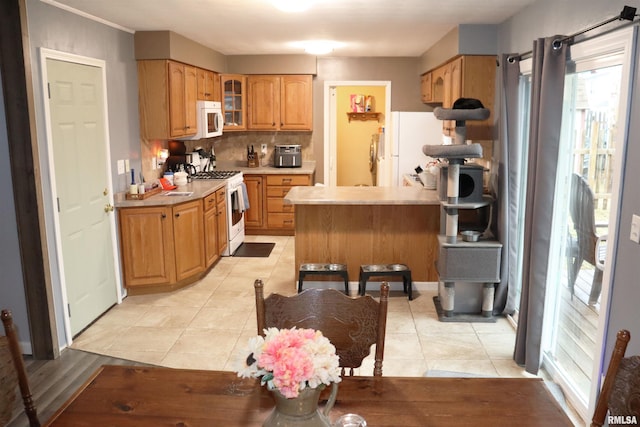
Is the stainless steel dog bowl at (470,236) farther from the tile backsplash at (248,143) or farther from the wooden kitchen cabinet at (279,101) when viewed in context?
the tile backsplash at (248,143)

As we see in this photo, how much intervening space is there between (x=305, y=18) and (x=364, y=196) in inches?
64.3

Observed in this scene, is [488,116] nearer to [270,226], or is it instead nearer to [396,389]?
[396,389]

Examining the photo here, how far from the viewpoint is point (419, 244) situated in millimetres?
5023

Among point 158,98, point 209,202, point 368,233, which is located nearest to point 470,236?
point 368,233

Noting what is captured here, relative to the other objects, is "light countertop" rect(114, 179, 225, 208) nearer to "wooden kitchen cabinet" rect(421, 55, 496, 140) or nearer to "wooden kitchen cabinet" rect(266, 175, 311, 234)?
"wooden kitchen cabinet" rect(266, 175, 311, 234)

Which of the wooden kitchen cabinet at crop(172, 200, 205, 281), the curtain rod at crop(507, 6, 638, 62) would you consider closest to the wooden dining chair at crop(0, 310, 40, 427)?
the curtain rod at crop(507, 6, 638, 62)

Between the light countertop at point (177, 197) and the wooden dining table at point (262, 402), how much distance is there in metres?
3.00

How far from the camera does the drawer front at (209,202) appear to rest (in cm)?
540

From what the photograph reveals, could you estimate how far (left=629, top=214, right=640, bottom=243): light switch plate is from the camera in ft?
7.54

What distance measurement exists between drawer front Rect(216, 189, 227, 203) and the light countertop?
0.07 metres

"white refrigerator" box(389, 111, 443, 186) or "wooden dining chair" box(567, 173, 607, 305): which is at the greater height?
"white refrigerator" box(389, 111, 443, 186)

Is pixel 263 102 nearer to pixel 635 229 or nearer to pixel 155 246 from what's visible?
pixel 155 246

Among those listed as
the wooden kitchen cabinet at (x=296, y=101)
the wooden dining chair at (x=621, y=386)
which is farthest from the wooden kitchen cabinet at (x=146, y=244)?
the wooden dining chair at (x=621, y=386)

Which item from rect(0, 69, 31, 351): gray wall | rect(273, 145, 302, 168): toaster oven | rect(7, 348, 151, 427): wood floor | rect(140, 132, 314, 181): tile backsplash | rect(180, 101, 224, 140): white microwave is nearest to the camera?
rect(7, 348, 151, 427): wood floor
